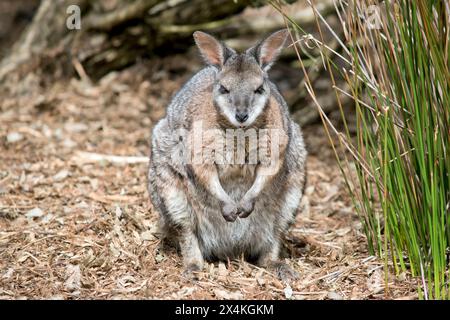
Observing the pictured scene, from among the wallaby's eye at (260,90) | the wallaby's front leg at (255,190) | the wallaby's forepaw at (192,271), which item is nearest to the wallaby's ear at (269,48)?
the wallaby's eye at (260,90)

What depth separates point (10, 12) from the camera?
32.9 feet

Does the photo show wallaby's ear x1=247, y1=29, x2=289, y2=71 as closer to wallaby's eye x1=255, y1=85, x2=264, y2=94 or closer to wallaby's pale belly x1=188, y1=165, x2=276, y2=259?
wallaby's eye x1=255, y1=85, x2=264, y2=94

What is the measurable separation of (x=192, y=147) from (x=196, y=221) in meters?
0.56

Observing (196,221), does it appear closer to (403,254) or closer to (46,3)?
(403,254)

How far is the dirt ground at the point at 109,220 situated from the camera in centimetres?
451

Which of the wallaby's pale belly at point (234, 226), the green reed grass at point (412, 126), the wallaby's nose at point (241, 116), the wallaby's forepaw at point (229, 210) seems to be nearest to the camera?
the green reed grass at point (412, 126)

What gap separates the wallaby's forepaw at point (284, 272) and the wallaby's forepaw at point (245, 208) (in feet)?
1.49

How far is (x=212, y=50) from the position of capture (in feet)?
15.5

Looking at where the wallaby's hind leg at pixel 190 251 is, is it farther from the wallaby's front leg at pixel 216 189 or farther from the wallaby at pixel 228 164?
the wallaby's front leg at pixel 216 189

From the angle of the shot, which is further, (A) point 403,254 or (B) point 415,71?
(A) point 403,254

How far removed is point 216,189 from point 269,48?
38.7 inches

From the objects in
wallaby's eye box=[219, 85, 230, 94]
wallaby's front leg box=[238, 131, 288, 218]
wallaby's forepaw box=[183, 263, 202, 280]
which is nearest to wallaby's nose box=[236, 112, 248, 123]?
wallaby's eye box=[219, 85, 230, 94]

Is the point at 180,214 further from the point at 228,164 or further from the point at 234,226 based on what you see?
the point at 228,164

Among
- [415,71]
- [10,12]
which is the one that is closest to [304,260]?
[415,71]
